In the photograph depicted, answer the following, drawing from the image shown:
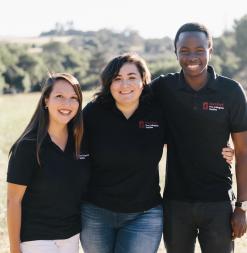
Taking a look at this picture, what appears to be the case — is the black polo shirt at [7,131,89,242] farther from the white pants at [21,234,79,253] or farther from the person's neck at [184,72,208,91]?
the person's neck at [184,72,208,91]

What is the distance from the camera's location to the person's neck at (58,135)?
4.08 meters

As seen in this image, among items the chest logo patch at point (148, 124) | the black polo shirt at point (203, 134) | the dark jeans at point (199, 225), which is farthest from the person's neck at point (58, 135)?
the dark jeans at point (199, 225)

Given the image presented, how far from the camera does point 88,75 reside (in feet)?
205

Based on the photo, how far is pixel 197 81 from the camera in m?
4.42

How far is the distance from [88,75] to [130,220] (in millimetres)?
58667

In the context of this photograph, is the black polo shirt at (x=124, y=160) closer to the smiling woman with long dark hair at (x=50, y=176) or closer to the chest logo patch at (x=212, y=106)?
the smiling woman with long dark hair at (x=50, y=176)

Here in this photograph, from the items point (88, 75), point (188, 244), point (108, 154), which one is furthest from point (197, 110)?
point (88, 75)

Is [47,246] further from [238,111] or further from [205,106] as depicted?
[238,111]

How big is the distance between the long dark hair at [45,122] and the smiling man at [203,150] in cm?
80

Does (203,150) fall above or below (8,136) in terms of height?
above

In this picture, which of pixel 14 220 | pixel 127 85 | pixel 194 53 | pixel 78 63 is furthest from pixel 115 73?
pixel 78 63

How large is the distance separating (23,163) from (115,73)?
1.11 meters

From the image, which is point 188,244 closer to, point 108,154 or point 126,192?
point 126,192

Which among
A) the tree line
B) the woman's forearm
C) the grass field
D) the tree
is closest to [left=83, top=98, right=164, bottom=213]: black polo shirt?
the woman's forearm
